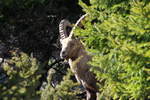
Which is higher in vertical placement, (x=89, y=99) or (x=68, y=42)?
(x=68, y=42)

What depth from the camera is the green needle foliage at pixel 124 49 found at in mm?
7633

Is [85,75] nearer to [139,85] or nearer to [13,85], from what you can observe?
[139,85]

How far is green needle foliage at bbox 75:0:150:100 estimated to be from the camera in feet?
25.0

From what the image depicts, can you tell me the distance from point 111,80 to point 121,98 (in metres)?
0.39

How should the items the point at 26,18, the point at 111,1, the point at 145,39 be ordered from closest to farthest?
the point at 145,39, the point at 111,1, the point at 26,18

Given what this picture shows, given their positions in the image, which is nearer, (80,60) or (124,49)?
(124,49)

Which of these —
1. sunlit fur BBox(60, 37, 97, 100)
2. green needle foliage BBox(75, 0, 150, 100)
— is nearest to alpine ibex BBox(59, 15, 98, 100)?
sunlit fur BBox(60, 37, 97, 100)

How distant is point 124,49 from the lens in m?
7.48

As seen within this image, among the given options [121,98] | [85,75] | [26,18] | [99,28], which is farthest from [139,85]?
[26,18]

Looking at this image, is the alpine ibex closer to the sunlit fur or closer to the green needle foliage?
the sunlit fur

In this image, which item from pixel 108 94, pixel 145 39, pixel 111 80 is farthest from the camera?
pixel 111 80

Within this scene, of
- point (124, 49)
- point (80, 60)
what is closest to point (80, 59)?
point (80, 60)

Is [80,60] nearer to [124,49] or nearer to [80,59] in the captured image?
[80,59]

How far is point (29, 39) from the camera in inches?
583
